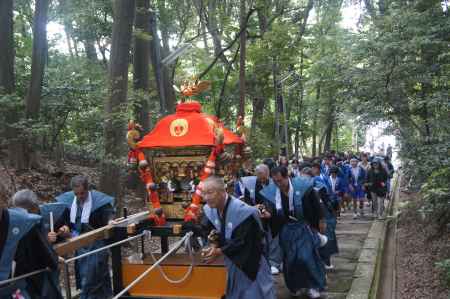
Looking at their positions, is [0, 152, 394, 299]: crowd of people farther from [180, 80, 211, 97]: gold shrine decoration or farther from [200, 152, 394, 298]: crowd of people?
[180, 80, 211, 97]: gold shrine decoration

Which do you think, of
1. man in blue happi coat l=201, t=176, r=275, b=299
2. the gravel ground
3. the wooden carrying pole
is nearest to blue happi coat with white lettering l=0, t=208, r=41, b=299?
the wooden carrying pole

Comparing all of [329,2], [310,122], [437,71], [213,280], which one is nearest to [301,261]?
[213,280]

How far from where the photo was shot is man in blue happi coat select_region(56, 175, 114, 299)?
6197mm

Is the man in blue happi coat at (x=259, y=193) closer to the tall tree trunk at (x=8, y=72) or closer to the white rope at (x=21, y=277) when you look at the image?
the white rope at (x=21, y=277)

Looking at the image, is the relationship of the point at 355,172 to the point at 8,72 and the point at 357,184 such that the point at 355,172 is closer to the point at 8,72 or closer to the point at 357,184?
the point at 357,184

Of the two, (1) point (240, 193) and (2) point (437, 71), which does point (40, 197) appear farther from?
(2) point (437, 71)

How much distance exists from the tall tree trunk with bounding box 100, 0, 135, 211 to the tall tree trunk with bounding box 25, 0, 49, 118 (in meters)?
2.51

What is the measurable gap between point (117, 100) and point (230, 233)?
18.0ft

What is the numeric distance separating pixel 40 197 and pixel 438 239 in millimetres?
8489

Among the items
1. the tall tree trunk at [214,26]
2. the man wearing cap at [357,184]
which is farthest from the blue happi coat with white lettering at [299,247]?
the tall tree trunk at [214,26]

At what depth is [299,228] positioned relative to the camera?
22.5ft

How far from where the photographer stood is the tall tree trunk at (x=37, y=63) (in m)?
11.3

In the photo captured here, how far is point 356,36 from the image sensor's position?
12180 millimetres

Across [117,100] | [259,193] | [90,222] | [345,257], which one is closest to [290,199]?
[259,193]
